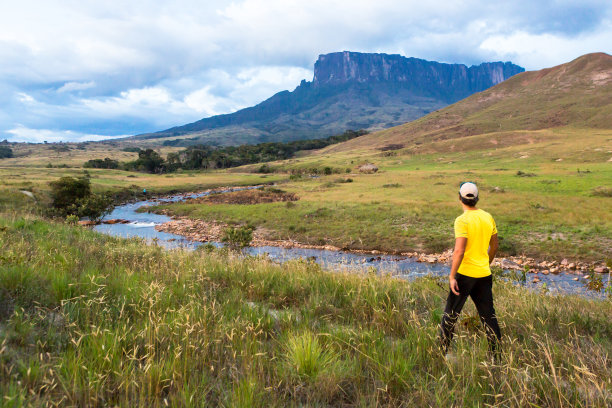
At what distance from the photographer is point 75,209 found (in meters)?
36.1

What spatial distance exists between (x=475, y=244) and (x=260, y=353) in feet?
11.5

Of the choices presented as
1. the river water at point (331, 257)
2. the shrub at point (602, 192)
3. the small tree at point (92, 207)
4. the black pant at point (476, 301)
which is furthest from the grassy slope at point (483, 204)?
the black pant at point (476, 301)

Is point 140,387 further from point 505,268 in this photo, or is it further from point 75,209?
point 75,209

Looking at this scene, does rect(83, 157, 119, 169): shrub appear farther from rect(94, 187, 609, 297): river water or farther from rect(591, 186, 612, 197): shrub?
rect(591, 186, 612, 197): shrub

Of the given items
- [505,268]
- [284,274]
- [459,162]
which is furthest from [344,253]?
[459,162]

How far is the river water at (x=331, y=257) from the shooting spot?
1170cm

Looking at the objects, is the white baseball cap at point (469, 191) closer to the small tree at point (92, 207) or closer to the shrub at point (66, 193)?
the small tree at point (92, 207)

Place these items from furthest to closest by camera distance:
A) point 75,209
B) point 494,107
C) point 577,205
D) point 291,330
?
1. point 494,107
2. point 75,209
3. point 577,205
4. point 291,330

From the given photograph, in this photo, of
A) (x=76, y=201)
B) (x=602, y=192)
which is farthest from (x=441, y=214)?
(x=76, y=201)

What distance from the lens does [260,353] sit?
128 inches

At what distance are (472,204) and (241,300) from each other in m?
3.98

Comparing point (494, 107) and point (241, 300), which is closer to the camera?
point (241, 300)

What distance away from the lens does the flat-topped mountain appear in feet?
398

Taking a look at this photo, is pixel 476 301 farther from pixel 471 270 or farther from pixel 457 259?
pixel 457 259
